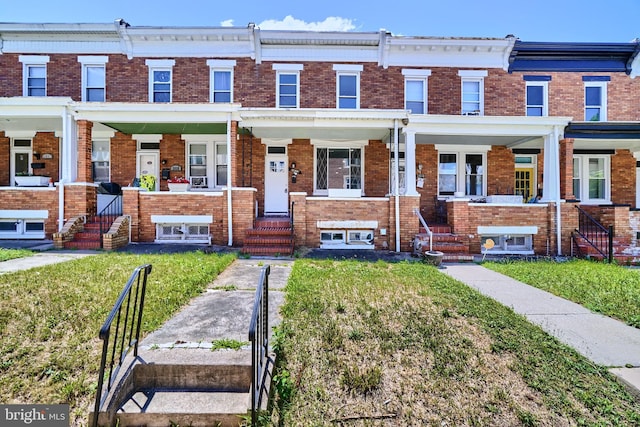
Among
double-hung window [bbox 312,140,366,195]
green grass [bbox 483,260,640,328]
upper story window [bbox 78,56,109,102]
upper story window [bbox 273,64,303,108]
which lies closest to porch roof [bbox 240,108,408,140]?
double-hung window [bbox 312,140,366,195]

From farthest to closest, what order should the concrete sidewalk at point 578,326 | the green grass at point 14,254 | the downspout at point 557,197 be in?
the downspout at point 557,197
the green grass at point 14,254
the concrete sidewalk at point 578,326

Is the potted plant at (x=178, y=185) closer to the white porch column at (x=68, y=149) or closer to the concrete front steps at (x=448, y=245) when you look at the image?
the white porch column at (x=68, y=149)

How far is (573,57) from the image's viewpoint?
1451 centimetres

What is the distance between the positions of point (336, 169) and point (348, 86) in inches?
142

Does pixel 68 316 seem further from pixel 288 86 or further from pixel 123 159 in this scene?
pixel 288 86

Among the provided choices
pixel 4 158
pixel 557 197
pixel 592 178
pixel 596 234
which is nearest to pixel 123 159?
pixel 4 158

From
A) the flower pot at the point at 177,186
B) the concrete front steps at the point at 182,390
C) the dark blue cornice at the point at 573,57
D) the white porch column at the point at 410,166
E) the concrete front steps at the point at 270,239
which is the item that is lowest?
the concrete front steps at the point at 182,390

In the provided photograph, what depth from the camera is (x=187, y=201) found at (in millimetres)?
11500

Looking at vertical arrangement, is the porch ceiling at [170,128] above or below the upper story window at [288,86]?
below

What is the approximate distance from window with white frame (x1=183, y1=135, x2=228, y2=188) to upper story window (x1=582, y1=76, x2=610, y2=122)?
15916mm

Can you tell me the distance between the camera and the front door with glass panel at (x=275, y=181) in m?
14.0

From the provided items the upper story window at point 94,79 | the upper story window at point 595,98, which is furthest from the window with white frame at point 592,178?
the upper story window at point 94,79

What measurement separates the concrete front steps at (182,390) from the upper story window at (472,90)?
14431 mm

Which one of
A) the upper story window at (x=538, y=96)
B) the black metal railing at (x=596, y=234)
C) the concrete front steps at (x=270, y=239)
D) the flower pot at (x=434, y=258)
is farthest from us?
the upper story window at (x=538, y=96)
